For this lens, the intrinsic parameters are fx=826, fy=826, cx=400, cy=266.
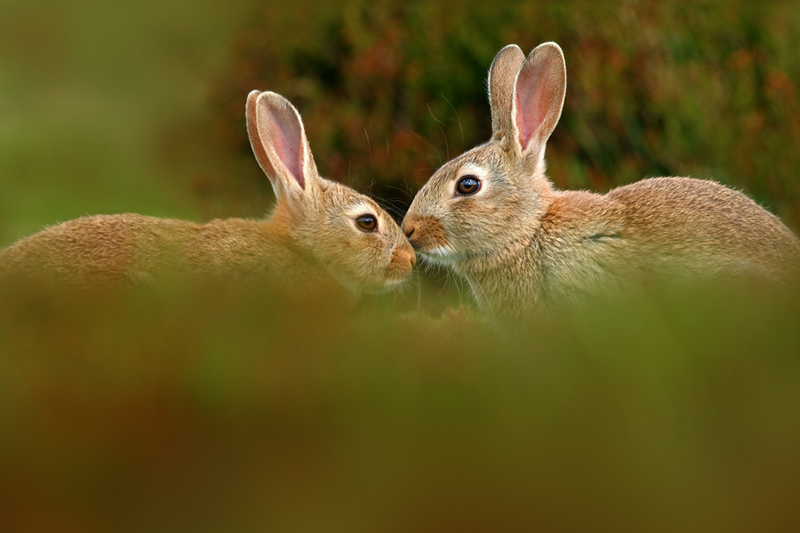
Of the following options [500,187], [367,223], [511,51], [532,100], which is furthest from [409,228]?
[511,51]

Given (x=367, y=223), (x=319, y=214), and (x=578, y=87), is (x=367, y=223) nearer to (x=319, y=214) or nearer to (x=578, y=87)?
(x=319, y=214)

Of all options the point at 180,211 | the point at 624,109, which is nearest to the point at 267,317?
the point at 624,109

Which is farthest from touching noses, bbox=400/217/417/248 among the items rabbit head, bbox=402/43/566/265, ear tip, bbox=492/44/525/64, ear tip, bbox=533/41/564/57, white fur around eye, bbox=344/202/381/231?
ear tip, bbox=492/44/525/64

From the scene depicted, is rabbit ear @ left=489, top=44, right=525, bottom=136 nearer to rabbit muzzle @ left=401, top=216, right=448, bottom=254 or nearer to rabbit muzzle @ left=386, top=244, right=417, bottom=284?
rabbit muzzle @ left=401, top=216, right=448, bottom=254

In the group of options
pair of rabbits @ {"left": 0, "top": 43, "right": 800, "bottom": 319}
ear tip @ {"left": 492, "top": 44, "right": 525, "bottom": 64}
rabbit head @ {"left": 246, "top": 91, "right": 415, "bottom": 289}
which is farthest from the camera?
ear tip @ {"left": 492, "top": 44, "right": 525, "bottom": 64}

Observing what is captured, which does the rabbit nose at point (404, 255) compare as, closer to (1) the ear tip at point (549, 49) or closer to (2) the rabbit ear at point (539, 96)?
(2) the rabbit ear at point (539, 96)

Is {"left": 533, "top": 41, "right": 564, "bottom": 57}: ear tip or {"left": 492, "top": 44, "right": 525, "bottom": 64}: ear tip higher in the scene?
{"left": 492, "top": 44, "right": 525, "bottom": 64}: ear tip

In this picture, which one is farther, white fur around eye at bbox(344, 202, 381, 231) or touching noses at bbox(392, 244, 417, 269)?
white fur around eye at bbox(344, 202, 381, 231)
